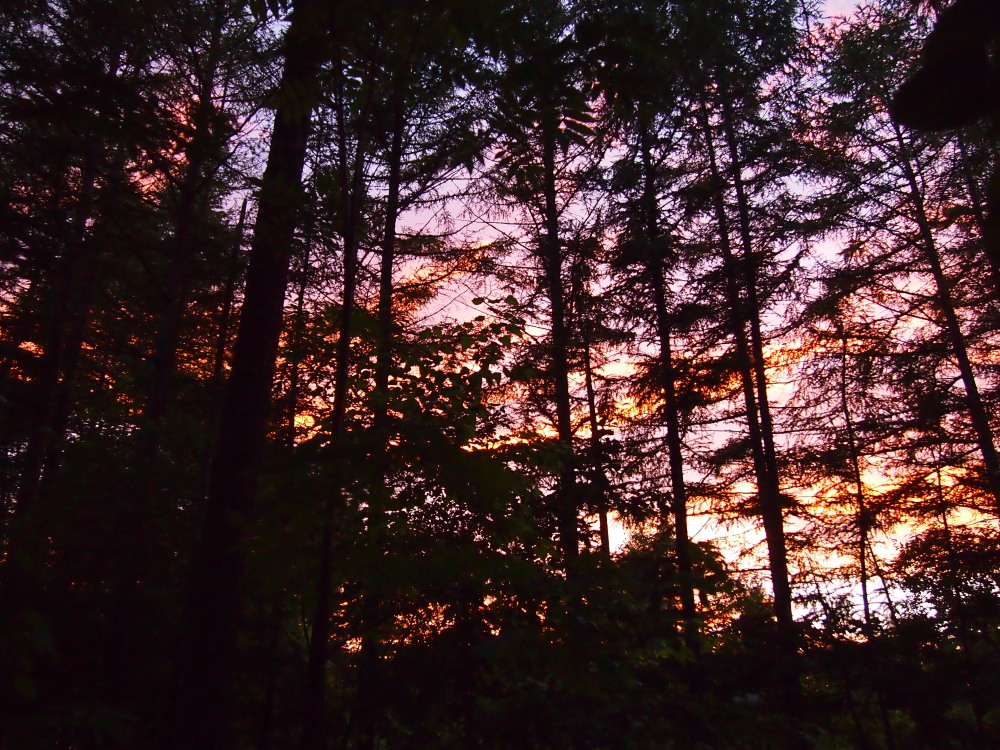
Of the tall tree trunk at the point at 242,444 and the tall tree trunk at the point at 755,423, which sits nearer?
the tall tree trunk at the point at 242,444

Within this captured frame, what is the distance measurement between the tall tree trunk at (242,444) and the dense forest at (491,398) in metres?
0.02

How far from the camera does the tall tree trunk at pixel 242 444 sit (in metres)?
3.54

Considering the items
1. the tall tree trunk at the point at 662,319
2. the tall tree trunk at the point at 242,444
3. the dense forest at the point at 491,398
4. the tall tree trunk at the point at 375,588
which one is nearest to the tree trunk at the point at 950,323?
the dense forest at the point at 491,398

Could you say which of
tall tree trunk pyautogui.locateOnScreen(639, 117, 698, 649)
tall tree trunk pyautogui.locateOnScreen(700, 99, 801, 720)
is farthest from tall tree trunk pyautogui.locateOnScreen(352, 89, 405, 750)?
tall tree trunk pyautogui.locateOnScreen(700, 99, 801, 720)

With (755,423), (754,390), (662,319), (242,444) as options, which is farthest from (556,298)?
(242,444)

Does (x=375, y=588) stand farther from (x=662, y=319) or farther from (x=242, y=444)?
(x=662, y=319)

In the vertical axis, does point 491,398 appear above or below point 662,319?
below

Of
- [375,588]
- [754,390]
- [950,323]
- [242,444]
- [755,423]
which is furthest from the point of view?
[754,390]

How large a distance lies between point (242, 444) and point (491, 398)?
8408mm

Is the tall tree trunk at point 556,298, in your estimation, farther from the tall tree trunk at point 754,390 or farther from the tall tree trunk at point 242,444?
the tall tree trunk at point 242,444

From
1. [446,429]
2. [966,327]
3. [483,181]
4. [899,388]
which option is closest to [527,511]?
[446,429]

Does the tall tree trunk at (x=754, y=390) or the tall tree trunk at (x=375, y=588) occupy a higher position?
the tall tree trunk at (x=754, y=390)

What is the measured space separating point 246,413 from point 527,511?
7.40ft

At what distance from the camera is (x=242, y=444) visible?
4668mm
